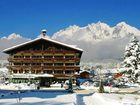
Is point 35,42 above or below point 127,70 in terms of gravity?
above

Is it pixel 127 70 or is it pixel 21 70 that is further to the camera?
pixel 21 70

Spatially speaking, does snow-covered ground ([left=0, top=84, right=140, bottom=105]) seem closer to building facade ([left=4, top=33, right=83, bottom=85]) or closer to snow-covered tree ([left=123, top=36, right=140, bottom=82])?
snow-covered tree ([left=123, top=36, right=140, bottom=82])

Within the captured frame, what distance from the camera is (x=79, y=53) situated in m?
99.1

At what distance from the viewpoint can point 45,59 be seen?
9938 cm

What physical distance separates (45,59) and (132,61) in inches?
1141

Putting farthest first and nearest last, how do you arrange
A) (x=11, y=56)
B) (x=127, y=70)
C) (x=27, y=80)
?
1. (x=11, y=56)
2. (x=27, y=80)
3. (x=127, y=70)

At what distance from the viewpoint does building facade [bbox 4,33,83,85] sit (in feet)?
322

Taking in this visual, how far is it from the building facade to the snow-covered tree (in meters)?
22.0

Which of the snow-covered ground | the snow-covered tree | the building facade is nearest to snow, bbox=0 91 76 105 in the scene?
the snow-covered ground

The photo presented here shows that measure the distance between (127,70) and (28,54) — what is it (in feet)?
102

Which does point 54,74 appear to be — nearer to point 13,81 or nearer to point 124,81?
point 13,81

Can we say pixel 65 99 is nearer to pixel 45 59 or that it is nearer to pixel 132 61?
pixel 132 61

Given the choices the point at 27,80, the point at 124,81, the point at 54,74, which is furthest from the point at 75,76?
the point at 124,81

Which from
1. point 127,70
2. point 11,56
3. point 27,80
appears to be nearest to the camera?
point 127,70
